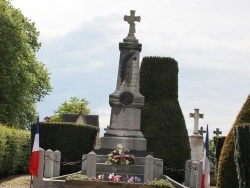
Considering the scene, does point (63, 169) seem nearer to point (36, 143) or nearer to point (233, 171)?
point (36, 143)

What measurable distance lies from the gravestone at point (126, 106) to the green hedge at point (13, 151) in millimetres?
4362

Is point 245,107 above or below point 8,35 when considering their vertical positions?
below

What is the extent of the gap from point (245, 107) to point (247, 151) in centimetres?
233

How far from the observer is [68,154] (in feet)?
97.0

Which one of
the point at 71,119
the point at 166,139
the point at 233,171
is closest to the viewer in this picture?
the point at 233,171

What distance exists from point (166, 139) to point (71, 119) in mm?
24256

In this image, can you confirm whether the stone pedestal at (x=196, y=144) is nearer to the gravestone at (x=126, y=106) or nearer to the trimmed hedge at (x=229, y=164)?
the gravestone at (x=126, y=106)

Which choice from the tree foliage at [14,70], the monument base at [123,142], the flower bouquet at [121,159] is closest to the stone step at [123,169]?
the flower bouquet at [121,159]

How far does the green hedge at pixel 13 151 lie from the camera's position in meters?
26.8

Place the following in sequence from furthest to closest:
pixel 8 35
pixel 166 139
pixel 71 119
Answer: pixel 71 119
pixel 8 35
pixel 166 139

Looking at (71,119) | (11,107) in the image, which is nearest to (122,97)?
(11,107)

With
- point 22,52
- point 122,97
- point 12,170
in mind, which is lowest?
point 12,170

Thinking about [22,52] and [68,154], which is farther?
[22,52]

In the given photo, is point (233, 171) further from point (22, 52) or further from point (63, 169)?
point (22, 52)
